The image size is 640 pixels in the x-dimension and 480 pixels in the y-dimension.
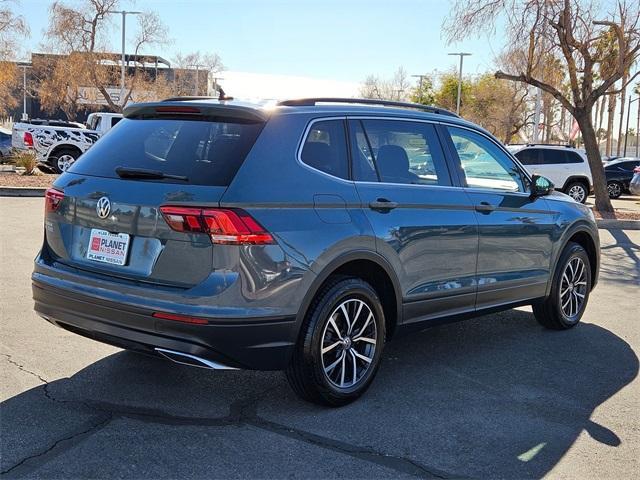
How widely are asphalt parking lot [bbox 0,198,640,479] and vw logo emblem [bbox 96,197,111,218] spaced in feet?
3.66

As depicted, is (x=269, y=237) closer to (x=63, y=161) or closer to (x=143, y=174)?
(x=143, y=174)

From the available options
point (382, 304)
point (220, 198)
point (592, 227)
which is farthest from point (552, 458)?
point (592, 227)

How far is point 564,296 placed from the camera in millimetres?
6434

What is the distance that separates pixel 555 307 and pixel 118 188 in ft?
13.2

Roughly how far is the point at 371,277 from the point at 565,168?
704 inches

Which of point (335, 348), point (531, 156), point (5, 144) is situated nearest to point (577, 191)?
point (531, 156)

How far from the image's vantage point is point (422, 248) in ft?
15.4

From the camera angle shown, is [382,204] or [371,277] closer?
[382,204]

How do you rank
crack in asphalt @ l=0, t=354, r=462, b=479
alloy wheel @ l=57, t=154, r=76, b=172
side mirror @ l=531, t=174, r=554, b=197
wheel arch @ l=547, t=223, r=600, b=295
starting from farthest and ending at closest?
alloy wheel @ l=57, t=154, r=76, b=172 < wheel arch @ l=547, t=223, r=600, b=295 < side mirror @ l=531, t=174, r=554, b=197 < crack in asphalt @ l=0, t=354, r=462, b=479

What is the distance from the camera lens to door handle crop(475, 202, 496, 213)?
522 centimetres

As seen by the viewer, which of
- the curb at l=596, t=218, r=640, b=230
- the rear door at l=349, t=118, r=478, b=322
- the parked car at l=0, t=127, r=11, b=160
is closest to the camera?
the rear door at l=349, t=118, r=478, b=322

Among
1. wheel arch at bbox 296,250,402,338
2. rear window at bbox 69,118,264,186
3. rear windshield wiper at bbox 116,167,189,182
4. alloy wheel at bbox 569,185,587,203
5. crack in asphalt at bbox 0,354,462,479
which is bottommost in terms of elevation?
crack in asphalt at bbox 0,354,462,479

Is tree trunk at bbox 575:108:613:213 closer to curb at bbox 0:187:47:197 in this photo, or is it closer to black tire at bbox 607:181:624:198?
black tire at bbox 607:181:624:198

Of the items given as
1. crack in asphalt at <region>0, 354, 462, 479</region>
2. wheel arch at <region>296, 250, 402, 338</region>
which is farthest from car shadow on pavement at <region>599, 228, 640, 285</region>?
crack in asphalt at <region>0, 354, 462, 479</region>
